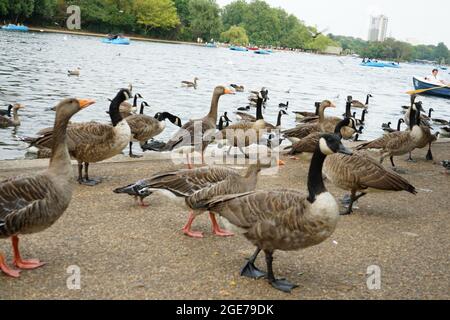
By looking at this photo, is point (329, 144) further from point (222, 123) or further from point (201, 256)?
point (222, 123)

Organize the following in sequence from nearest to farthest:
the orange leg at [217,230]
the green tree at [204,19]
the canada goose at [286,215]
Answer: the canada goose at [286,215] → the orange leg at [217,230] → the green tree at [204,19]

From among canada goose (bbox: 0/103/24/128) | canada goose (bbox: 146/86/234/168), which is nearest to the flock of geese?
canada goose (bbox: 146/86/234/168)

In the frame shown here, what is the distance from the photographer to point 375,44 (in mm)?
192500

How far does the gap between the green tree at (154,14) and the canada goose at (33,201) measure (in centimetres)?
12766

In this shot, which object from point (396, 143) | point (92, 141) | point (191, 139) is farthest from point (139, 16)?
point (92, 141)

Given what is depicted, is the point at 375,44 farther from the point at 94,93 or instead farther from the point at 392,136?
the point at 392,136

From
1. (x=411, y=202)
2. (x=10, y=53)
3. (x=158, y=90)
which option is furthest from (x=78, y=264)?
(x=10, y=53)

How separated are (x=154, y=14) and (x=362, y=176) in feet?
418

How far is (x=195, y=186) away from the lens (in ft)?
20.8

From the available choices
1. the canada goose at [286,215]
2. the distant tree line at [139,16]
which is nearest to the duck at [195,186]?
the canada goose at [286,215]

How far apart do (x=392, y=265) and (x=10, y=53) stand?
48084 mm

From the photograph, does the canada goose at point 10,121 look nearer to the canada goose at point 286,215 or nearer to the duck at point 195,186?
the duck at point 195,186

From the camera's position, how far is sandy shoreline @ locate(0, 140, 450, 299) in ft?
16.2

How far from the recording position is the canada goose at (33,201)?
4859 mm
